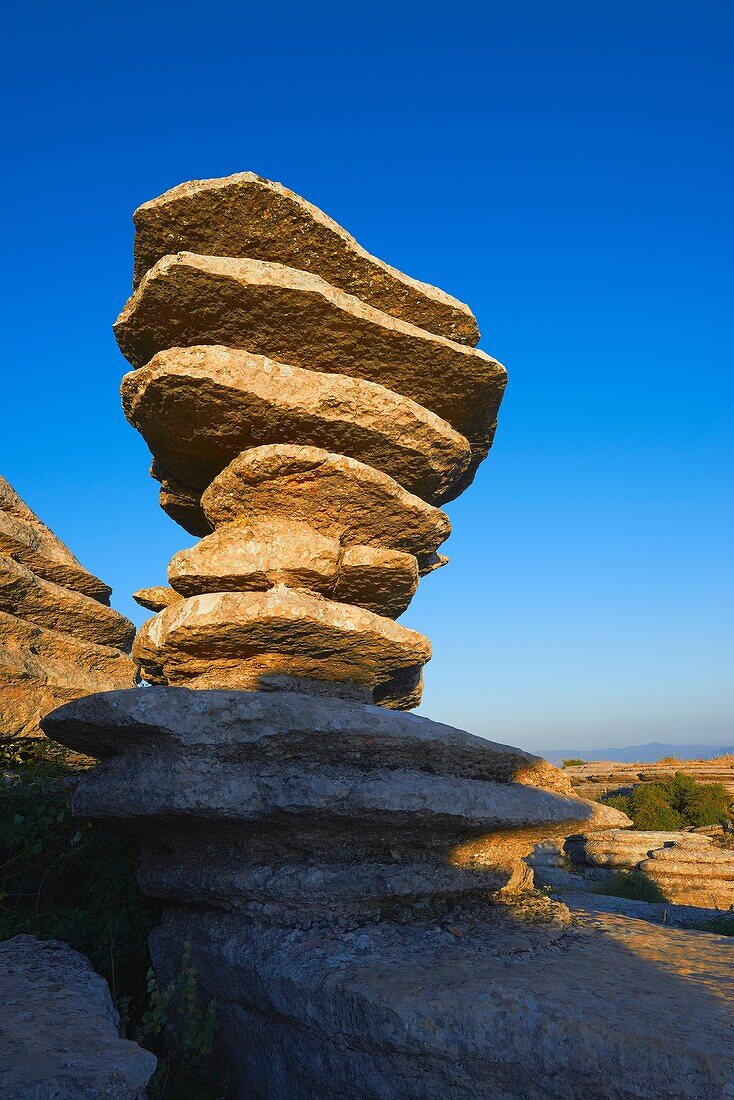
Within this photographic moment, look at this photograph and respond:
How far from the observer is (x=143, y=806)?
453 cm

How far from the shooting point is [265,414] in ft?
19.0

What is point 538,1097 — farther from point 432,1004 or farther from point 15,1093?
point 15,1093

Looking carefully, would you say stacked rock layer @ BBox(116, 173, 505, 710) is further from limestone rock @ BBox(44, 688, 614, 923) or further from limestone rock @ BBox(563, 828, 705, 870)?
limestone rock @ BBox(563, 828, 705, 870)

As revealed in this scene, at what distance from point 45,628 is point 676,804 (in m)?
21.8

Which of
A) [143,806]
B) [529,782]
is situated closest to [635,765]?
[529,782]

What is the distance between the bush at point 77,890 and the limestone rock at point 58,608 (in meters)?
2.62

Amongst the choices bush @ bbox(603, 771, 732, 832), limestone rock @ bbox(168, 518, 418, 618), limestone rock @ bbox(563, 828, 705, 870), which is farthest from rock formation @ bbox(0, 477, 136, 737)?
bush @ bbox(603, 771, 732, 832)

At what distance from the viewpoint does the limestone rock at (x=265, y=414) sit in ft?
18.5

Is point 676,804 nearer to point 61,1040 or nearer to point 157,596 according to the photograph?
point 157,596

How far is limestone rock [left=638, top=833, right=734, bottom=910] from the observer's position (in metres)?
12.8

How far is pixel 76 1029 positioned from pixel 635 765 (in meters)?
30.1

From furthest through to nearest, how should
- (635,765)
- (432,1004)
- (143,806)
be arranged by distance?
(635,765) → (143,806) → (432,1004)

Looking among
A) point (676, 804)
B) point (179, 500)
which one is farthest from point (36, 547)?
point (676, 804)

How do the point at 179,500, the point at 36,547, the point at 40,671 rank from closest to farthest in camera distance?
1. the point at 179,500
2. the point at 40,671
3. the point at 36,547
